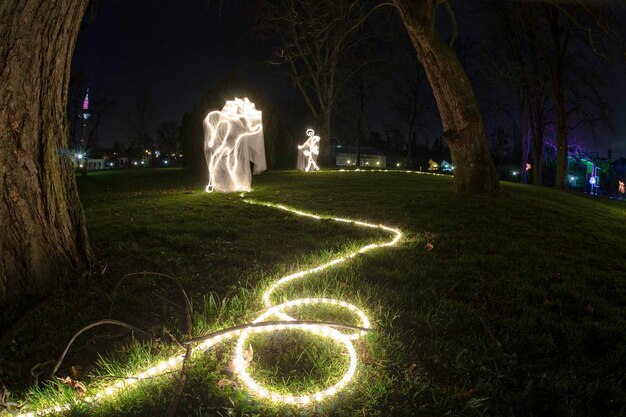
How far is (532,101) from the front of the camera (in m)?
24.4

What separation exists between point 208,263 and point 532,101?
2598cm

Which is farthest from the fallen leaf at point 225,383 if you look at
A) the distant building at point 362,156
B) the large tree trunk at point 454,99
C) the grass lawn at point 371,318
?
the distant building at point 362,156

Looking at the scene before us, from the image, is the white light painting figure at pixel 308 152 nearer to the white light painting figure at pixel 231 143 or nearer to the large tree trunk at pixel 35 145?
the white light painting figure at pixel 231 143

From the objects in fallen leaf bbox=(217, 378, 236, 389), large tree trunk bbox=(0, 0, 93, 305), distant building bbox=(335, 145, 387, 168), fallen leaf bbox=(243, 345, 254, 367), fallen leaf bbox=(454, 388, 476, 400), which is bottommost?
fallen leaf bbox=(454, 388, 476, 400)

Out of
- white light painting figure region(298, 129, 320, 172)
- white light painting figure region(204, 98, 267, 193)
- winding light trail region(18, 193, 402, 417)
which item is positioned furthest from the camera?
white light painting figure region(298, 129, 320, 172)

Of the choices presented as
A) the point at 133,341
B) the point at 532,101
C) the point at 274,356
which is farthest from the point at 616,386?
the point at 532,101

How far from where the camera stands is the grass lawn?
2.03m

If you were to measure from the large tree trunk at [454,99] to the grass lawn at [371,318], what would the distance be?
3.55 metres

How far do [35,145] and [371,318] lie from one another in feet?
9.21

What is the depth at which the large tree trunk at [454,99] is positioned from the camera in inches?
336

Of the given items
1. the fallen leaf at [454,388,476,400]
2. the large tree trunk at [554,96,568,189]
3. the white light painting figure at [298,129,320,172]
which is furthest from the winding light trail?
the large tree trunk at [554,96,568,189]

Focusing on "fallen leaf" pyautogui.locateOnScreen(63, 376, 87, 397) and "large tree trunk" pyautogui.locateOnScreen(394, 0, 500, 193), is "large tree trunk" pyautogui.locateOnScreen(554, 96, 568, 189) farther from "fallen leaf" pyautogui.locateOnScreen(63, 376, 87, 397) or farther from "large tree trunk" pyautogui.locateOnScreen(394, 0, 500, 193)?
"fallen leaf" pyautogui.locateOnScreen(63, 376, 87, 397)

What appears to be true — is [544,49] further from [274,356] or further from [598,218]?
[274,356]

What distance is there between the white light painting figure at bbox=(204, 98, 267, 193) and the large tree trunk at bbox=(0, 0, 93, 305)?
7.21 meters
